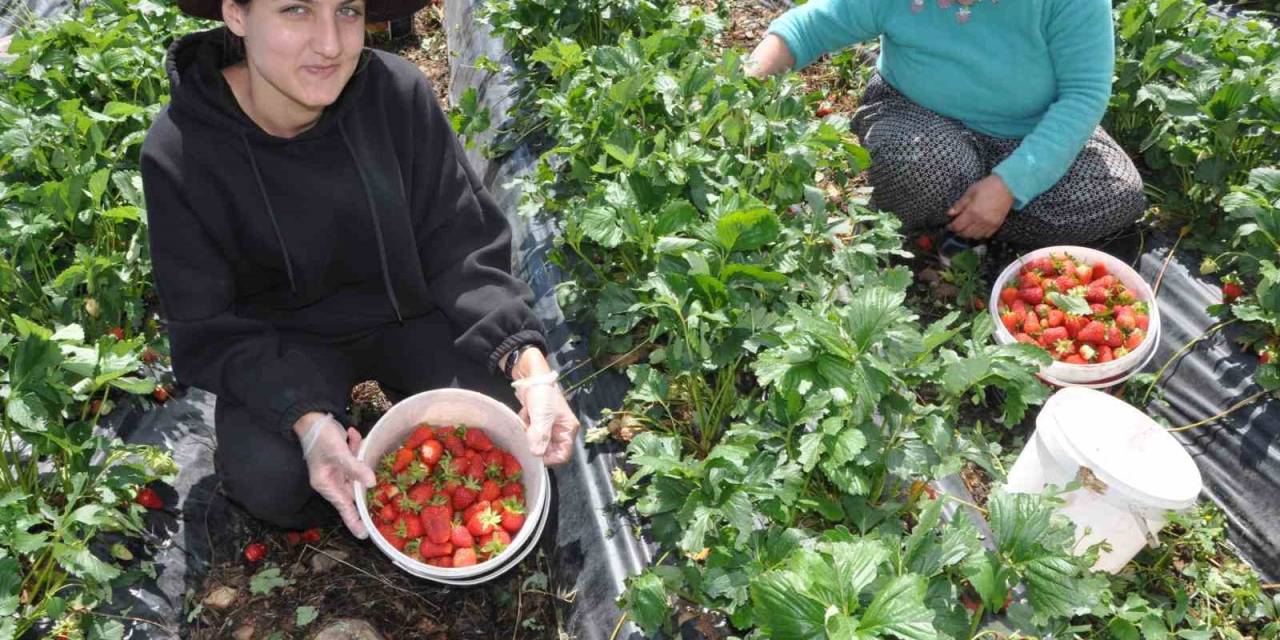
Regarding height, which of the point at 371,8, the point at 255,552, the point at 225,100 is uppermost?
the point at 371,8

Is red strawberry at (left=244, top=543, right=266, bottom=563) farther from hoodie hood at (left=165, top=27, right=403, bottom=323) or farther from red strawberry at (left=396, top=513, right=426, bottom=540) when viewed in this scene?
hoodie hood at (left=165, top=27, right=403, bottom=323)

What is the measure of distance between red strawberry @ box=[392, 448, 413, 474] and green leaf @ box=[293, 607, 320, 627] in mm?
427

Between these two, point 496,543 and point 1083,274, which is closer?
point 496,543

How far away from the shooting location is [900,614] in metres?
1.34

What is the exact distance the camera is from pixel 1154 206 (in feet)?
10.3

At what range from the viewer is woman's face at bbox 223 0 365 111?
1.79 metres

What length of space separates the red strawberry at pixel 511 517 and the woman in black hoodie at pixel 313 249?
152mm

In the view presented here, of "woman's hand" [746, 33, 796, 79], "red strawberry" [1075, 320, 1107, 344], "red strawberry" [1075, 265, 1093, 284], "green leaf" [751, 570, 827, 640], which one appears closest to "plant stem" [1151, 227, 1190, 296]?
"red strawberry" [1075, 265, 1093, 284]

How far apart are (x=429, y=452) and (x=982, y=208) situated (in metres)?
1.83

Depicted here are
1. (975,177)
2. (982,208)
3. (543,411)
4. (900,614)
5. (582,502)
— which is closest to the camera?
(900,614)

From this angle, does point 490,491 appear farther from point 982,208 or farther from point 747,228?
point 982,208

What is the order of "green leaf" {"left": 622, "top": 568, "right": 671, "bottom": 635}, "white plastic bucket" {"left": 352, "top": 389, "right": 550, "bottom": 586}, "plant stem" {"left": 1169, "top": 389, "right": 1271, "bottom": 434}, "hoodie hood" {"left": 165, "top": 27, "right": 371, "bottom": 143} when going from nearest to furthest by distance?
"green leaf" {"left": 622, "top": 568, "right": 671, "bottom": 635}
"hoodie hood" {"left": 165, "top": 27, "right": 371, "bottom": 143}
"white plastic bucket" {"left": 352, "top": 389, "right": 550, "bottom": 586}
"plant stem" {"left": 1169, "top": 389, "right": 1271, "bottom": 434}

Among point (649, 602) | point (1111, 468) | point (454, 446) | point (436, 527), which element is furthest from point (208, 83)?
point (1111, 468)

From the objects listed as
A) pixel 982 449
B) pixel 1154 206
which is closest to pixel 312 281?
pixel 982 449
